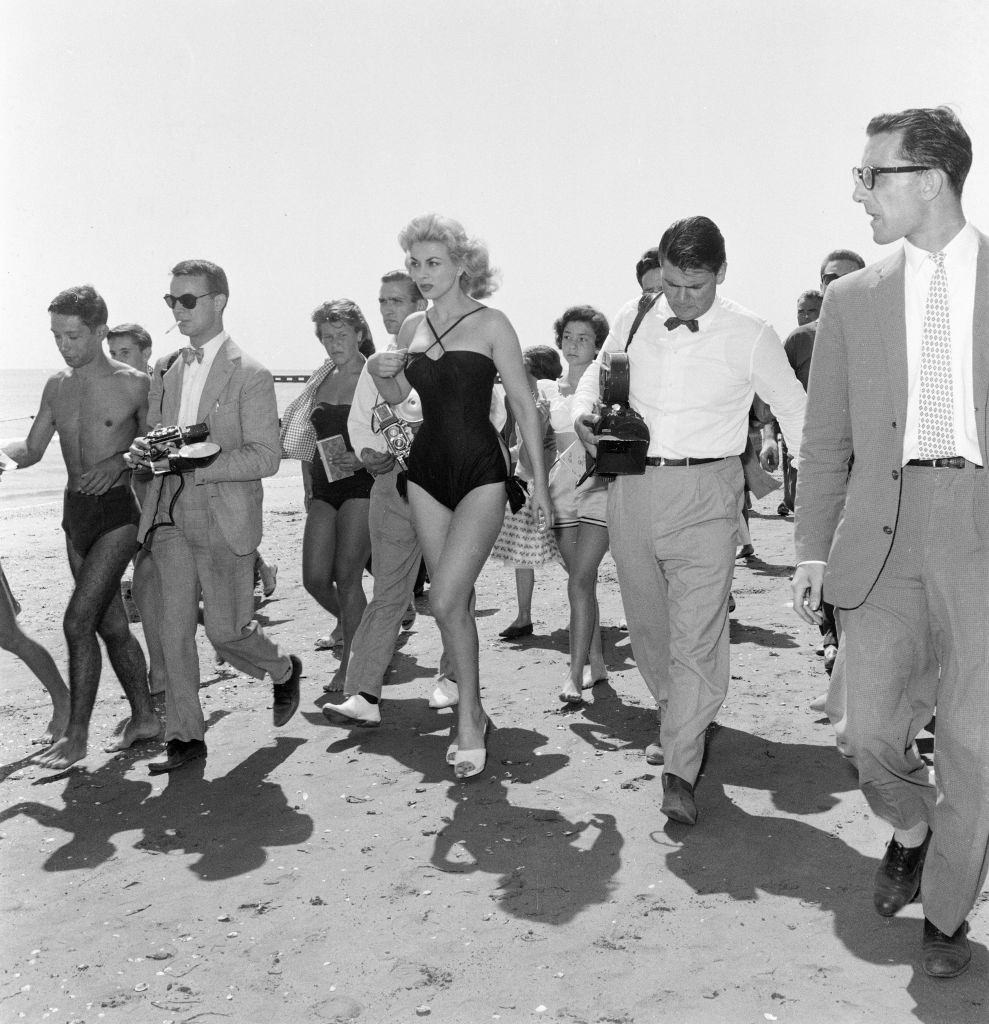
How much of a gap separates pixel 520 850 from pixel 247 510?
2.09 meters

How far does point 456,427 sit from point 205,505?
122 centimetres

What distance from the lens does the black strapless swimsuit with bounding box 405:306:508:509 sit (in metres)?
5.21

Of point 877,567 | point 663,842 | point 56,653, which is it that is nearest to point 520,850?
point 663,842

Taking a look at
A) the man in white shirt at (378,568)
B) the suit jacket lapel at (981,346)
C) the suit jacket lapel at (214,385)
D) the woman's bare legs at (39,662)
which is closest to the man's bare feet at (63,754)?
the woman's bare legs at (39,662)

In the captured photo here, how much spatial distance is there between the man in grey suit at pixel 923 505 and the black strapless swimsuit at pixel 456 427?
75.6 inches

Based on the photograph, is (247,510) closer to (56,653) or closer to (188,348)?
(188,348)

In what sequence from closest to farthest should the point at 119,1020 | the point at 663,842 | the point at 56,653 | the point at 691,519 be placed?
the point at 119,1020, the point at 663,842, the point at 691,519, the point at 56,653

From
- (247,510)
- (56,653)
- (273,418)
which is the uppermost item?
(273,418)

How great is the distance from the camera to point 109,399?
19.5 ft

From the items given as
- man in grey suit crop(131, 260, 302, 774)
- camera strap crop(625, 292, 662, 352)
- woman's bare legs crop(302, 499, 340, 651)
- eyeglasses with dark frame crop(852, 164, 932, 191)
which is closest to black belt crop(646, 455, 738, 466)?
camera strap crop(625, 292, 662, 352)

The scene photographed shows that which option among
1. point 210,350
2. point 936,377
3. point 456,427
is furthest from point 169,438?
point 936,377

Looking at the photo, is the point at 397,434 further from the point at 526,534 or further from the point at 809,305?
the point at 809,305

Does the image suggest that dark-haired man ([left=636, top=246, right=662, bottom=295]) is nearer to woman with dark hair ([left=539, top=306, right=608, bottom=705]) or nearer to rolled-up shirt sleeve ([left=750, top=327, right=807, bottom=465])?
woman with dark hair ([left=539, top=306, right=608, bottom=705])

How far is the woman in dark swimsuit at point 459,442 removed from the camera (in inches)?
204
